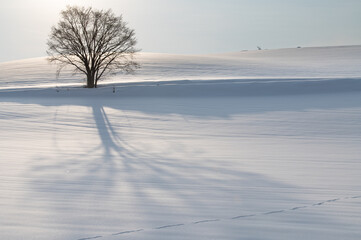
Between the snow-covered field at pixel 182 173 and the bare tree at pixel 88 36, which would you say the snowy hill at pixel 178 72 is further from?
the snow-covered field at pixel 182 173

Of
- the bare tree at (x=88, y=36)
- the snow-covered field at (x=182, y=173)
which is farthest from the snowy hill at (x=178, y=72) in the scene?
the snow-covered field at (x=182, y=173)

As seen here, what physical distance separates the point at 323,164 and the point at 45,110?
50.1 feet

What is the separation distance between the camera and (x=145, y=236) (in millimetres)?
4102

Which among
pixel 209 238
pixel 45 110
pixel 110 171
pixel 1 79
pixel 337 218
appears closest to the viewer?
pixel 209 238

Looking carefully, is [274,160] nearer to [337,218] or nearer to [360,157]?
[360,157]

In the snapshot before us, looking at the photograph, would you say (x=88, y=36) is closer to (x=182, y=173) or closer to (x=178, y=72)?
(x=178, y=72)

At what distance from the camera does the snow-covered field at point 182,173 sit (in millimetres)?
4375

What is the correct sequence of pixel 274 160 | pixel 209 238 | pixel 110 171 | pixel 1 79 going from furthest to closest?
pixel 1 79
pixel 274 160
pixel 110 171
pixel 209 238

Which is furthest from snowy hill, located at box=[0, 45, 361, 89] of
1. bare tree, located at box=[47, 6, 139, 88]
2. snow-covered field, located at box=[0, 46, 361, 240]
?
snow-covered field, located at box=[0, 46, 361, 240]

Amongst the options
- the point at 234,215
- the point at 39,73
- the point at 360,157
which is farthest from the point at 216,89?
the point at 39,73

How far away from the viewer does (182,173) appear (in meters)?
6.99

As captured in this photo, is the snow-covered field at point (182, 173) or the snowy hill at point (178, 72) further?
the snowy hill at point (178, 72)

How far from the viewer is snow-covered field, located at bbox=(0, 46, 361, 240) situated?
4.38 meters

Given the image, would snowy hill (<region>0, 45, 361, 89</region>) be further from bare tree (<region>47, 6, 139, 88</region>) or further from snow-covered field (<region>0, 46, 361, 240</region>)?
snow-covered field (<region>0, 46, 361, 240</region>)
